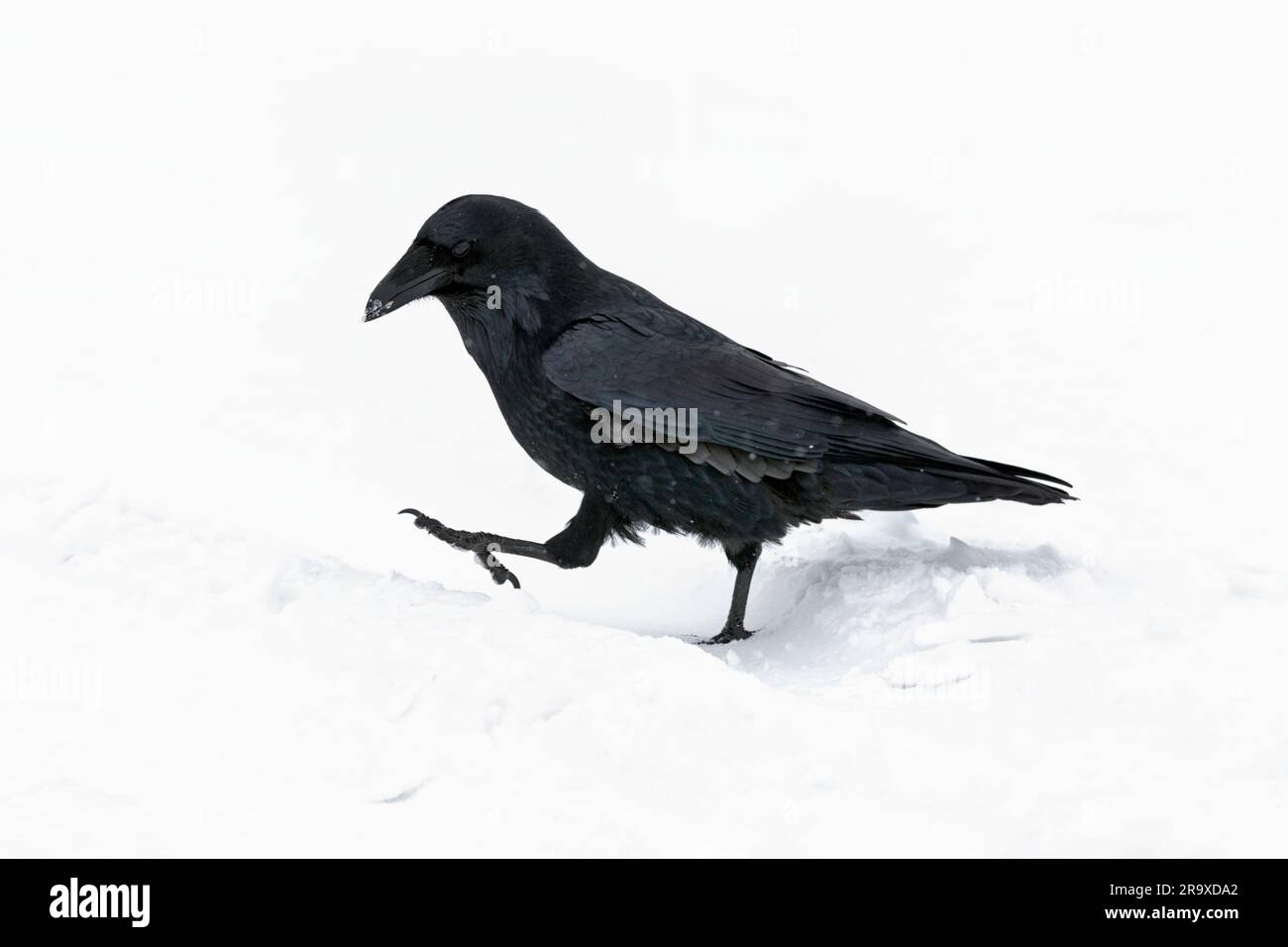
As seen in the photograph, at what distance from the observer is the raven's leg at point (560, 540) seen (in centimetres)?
527

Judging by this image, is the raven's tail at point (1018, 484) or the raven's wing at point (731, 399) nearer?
the raven's wing at point (731, 399)

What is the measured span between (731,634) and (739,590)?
168 millimetres

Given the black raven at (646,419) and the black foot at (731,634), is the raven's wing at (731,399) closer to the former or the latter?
the black raven at (646,419)

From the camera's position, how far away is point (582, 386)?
498 centimetres

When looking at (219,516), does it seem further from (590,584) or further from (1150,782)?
(1150,782)

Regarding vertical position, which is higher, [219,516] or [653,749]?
[219,516]

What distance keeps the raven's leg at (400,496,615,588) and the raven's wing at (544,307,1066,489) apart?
0.50 metres

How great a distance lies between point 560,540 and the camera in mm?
5324

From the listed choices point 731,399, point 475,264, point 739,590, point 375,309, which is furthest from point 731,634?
point 375,309

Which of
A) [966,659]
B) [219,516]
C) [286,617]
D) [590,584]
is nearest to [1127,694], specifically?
[966,659]

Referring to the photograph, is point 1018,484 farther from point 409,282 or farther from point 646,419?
point 409,282

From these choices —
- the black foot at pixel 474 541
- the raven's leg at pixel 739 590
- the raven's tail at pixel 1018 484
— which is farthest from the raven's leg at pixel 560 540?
the raven's tail at pixel 1018 484

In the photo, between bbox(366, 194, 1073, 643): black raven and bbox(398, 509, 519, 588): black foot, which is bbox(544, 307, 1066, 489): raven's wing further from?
bbox(398, 509, 519, 588): black foot

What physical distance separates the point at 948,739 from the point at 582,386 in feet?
6.30
